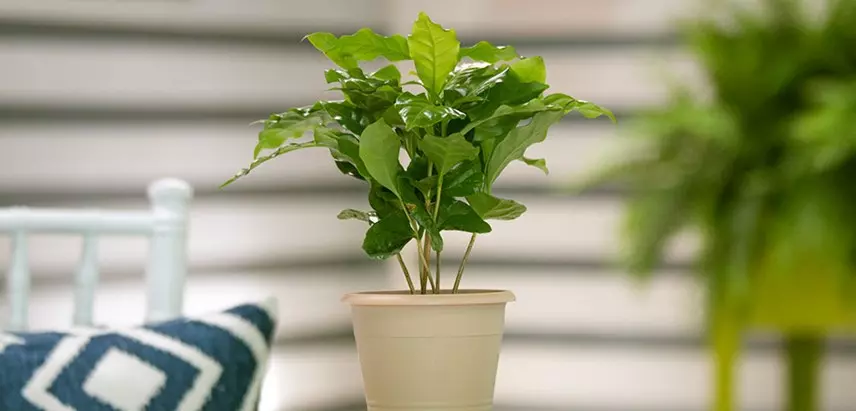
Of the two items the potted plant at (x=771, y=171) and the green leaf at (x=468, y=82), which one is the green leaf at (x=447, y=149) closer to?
the green leaf at (x=468, y=82)

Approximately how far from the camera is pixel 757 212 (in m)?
1.56

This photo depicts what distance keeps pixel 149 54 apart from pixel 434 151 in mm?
922

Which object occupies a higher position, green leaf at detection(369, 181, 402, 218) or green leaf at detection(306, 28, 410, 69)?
green leaf at detection(306, 28, 410, 69)

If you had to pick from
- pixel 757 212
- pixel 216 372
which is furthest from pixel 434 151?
pixel 757 212

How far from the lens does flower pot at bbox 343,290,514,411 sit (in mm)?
1114

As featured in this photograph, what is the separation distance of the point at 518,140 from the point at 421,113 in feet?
0.43

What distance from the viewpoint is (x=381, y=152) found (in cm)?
111

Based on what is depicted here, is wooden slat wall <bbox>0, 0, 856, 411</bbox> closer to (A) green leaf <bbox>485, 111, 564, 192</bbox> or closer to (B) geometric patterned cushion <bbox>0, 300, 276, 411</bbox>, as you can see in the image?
(B) geometric patterned cushion <bbox>0, 300, 276, 411</bbox>

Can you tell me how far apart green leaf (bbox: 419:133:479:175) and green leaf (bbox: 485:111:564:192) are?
49 mm

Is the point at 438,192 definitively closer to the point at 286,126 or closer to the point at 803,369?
the point at 286,126

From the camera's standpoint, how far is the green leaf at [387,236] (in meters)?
1.16

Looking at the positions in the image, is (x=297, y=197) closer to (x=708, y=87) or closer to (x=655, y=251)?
(x=655, y=251)

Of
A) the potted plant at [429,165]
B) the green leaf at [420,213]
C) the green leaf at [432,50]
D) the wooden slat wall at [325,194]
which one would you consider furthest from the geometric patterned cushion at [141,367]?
the wooden slat wall at [325,194]

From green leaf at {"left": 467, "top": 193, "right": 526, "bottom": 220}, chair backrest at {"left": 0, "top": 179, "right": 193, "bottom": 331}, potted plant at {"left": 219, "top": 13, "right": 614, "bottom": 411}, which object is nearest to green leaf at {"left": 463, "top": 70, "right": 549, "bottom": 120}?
potted plant at {"left": 219, "top": 13, "right": 614, "bottom": 411}
